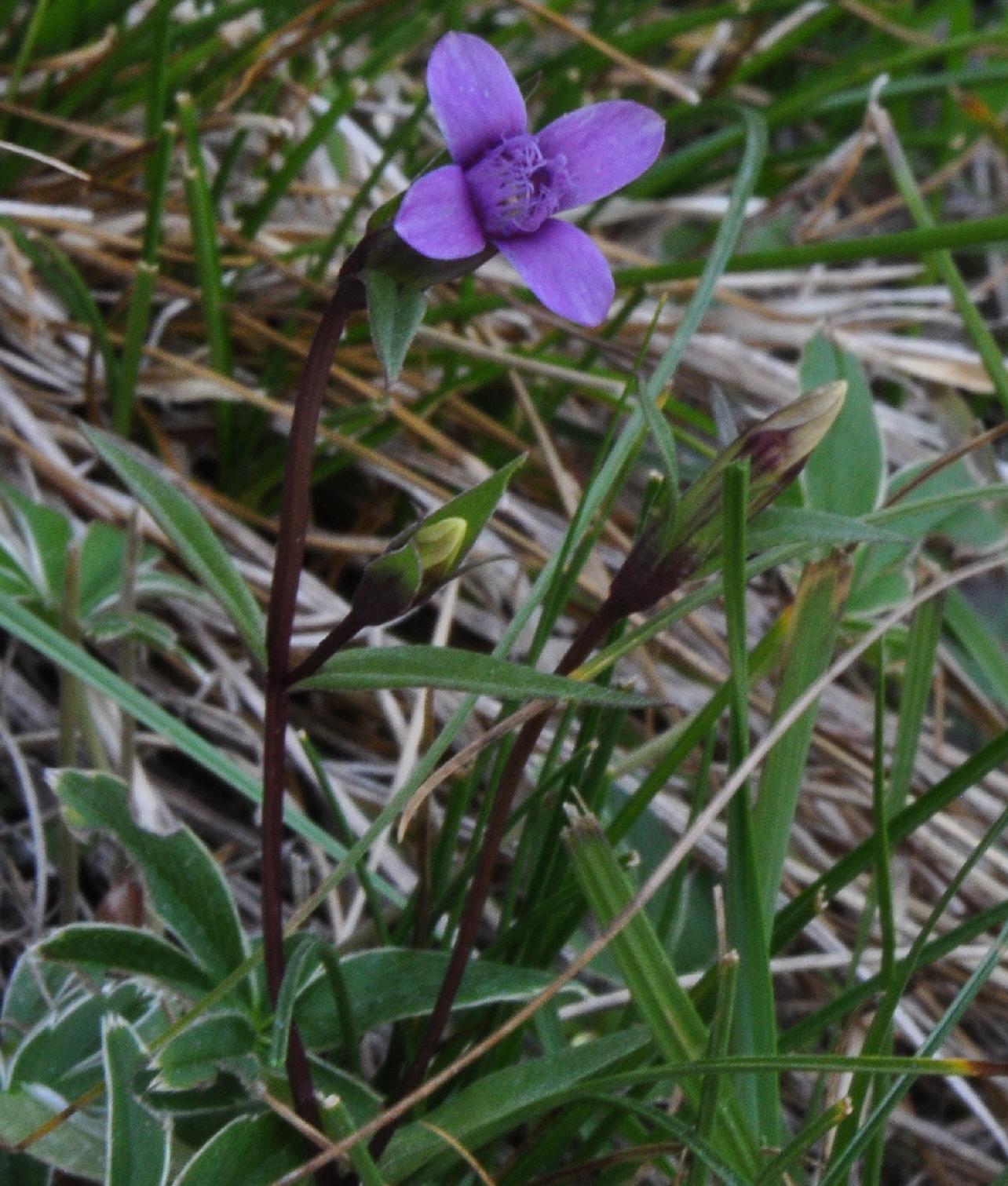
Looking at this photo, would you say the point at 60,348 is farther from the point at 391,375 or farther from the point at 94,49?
the point at 391,375

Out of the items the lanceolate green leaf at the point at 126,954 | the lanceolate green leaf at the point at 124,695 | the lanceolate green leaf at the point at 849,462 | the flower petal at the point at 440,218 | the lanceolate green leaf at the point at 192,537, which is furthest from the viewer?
the lanceolate green leaf at the point at 849,462

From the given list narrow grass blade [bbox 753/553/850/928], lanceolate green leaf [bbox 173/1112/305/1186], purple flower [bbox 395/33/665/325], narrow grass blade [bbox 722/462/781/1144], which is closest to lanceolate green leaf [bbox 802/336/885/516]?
narrow grass blade [bbox 753/553/850/928]

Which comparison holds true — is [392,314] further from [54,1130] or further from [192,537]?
[54,1130]

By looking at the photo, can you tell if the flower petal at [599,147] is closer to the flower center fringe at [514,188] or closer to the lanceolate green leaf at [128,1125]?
the flower center fringe at [514,188]

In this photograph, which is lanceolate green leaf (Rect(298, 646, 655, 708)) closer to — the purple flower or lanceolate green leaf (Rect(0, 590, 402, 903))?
the purple flower

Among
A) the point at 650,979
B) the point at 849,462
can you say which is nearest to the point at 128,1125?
the point at 650,979

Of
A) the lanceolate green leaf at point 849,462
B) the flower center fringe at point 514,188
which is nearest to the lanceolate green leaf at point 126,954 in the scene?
the flower center fringe at point 514,188

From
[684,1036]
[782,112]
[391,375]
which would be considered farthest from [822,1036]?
[782,112]
